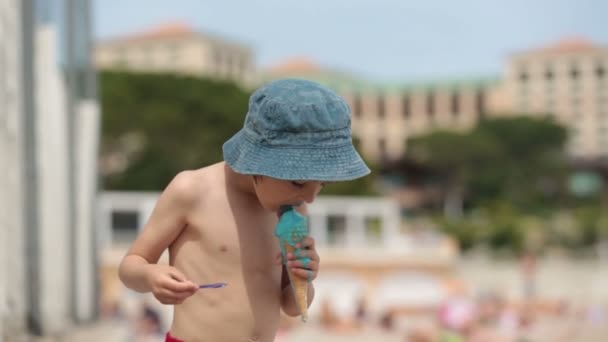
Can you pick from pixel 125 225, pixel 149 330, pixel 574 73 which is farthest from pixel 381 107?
pixel 149 330

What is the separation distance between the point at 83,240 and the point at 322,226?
15016 mm

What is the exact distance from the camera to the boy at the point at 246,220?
2.18 meters

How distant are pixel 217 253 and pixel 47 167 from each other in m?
3.60

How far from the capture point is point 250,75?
85.9 metres

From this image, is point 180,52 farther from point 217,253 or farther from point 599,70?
point 217,253

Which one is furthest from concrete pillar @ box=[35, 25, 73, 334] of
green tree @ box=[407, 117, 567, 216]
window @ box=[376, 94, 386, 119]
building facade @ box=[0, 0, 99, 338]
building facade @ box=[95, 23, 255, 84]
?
window @ box=[376, 94, 386, 119]

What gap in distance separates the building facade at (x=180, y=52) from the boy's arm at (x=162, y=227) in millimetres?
75634

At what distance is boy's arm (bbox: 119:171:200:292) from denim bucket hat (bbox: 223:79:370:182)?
225mm

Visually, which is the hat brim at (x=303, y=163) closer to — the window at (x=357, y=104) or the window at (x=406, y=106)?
the window at (x=406, y=106)

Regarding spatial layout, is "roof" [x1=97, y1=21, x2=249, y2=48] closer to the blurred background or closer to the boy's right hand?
the blurred background

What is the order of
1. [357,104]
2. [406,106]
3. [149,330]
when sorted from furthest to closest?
1. [357,104]
2. [406,106]
3. [149,330]

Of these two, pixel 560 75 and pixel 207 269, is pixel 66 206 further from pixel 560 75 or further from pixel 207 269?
pixel 560 75

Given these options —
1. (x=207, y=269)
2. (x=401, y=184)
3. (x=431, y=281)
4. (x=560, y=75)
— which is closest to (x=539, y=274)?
(x=431, y=281)

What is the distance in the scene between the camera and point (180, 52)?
262ft
